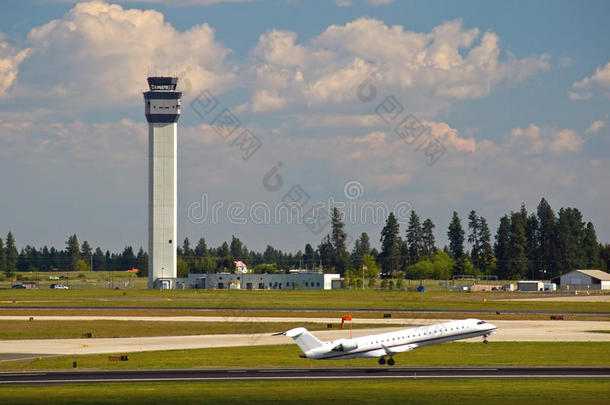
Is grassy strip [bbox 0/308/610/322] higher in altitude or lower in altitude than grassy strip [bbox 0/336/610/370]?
higher

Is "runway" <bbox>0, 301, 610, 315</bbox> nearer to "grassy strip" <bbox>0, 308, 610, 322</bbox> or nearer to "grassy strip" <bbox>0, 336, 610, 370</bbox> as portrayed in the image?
"grassy strip" <bbox>0, 308, 610, 322</bbox>

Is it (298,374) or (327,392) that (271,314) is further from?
(327,392)

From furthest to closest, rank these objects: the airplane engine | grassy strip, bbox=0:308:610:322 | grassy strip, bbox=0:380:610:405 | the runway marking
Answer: grassy strip, bbox=0:308:610:322
the airplane engine
the runway marking
grassy strip, bbox=0:380:610:405

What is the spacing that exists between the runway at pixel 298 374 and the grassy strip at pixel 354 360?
2953 mm

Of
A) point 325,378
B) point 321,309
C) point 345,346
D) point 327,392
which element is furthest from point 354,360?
point 321,309

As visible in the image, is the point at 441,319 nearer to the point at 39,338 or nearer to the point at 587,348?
the point at 587,348

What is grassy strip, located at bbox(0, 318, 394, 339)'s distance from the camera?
3642 inches

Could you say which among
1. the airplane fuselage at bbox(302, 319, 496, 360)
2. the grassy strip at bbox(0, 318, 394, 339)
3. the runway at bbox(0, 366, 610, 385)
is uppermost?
the airplane fuselage at bbox(302, 319, 496, 360)

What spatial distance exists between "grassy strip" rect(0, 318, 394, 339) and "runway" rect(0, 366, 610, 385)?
29.9m

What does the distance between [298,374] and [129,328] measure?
143ft

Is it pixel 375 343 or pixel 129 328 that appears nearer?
pixel 375 343

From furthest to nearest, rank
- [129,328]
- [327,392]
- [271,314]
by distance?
1. [271,314]
2. [129,328]
3. [327,392]

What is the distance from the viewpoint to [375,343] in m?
64.2

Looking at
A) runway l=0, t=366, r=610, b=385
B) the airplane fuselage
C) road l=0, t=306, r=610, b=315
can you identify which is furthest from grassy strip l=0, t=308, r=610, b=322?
runway l=0, t=366, r=610, b=385
